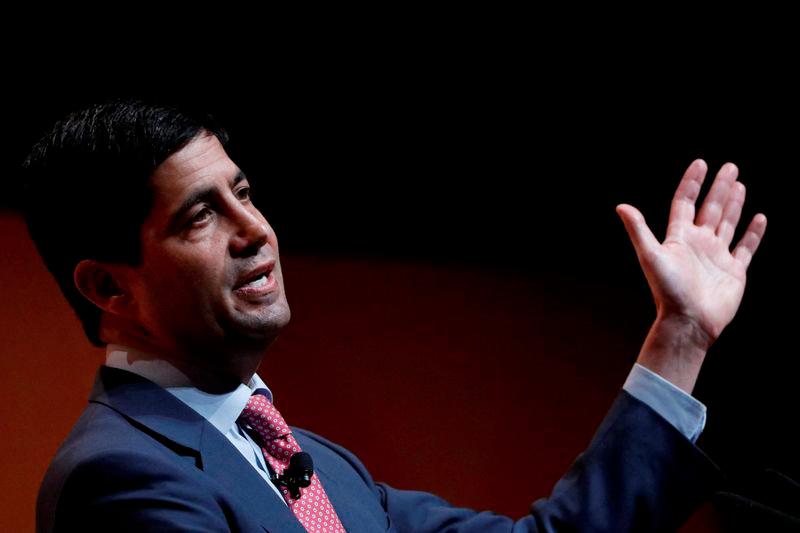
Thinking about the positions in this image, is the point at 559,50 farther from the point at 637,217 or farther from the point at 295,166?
the point at 637,217

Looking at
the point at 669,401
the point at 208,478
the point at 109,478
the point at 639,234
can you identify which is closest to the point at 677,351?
the point at 669,401

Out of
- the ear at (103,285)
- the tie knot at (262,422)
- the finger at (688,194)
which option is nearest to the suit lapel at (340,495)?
the tie knot at (262,422)

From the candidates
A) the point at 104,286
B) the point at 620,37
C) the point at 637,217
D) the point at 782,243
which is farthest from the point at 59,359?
the point at 782,243

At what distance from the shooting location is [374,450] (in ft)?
6.91

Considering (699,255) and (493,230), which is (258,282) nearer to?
(699,255)

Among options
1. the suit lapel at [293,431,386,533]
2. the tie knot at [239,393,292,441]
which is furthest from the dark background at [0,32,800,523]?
the tie knot at [239,393,292,441]

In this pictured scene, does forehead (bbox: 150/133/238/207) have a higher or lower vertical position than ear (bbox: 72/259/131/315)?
higher

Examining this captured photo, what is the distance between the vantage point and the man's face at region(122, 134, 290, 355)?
4.10ft

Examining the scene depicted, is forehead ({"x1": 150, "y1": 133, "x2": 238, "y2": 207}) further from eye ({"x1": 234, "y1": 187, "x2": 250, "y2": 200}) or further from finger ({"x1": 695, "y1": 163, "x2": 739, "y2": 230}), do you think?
finger ({"x1": 695, "y1": 163, "x2": 739, "y2": 230})

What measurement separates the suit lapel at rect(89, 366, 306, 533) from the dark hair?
0.18 meters

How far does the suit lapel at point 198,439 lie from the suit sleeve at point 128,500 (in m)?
0.07

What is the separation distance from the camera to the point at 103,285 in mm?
1309

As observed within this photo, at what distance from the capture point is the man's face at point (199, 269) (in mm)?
1250

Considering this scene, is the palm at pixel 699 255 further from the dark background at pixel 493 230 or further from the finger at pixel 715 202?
the dark background at pixel 493 230
